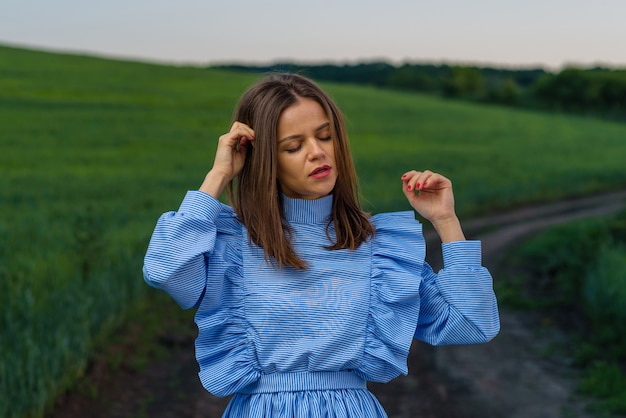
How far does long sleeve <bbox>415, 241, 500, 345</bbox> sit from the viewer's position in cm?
205

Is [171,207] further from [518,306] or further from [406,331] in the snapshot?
[406,331]

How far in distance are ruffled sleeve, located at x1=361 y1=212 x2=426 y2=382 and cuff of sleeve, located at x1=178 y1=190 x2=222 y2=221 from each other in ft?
1.26

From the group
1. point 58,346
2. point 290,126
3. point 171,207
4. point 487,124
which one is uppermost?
point 290,126

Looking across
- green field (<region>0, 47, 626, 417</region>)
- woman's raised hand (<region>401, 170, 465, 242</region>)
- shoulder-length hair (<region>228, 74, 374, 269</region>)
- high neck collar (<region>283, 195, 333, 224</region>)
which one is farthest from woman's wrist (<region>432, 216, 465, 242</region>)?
green field (<region>0, 47, 626, 417</region>)

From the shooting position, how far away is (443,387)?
18.0ft

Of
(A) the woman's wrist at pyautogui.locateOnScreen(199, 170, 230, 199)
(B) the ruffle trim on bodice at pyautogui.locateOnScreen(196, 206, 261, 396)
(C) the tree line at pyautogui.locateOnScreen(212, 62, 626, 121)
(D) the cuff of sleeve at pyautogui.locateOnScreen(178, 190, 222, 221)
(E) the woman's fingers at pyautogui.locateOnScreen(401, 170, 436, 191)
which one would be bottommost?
(C) the tree line at pyautogui.locateOnScreen(212, 62, 626, 121)

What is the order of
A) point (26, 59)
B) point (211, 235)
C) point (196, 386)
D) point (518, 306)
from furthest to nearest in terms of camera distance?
Result: point (26, 59) → point (518, 306) → point (196, 386) → point (211, 235)

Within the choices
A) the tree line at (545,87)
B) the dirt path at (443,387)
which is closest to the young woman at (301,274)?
the dirt path at (443,387)

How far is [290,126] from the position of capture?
207 centimetres

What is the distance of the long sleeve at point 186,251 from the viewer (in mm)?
1954

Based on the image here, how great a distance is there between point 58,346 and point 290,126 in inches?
119

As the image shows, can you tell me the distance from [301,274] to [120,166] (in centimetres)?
1829

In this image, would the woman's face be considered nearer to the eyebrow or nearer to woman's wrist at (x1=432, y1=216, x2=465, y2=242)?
the eyebrow

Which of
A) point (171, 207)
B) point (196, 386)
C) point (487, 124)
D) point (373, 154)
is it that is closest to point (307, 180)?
point (196, 386)
